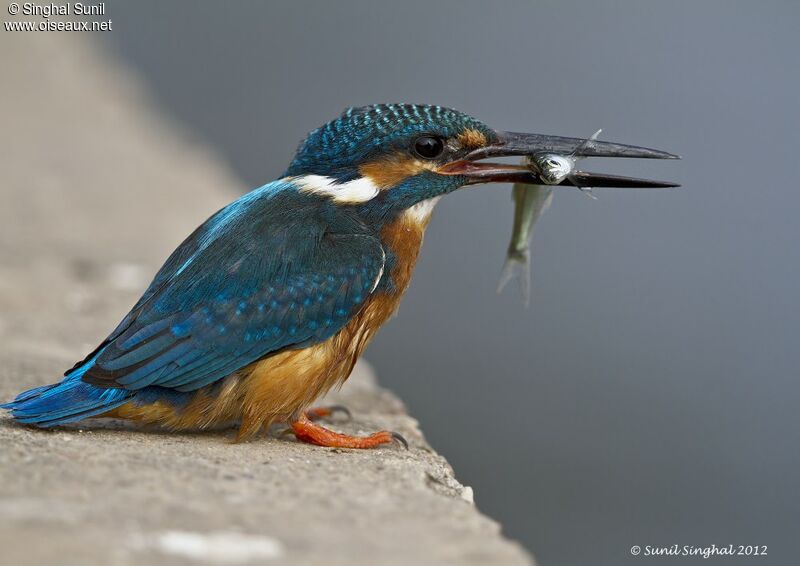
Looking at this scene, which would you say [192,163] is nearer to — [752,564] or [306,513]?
[752,564]

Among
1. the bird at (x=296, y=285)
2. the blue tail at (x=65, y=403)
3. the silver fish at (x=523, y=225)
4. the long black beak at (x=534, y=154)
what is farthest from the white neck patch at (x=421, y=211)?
the blue tail at (x=65, y=403)

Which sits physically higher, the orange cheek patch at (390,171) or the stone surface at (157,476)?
the orange cheek patch at (390,171)

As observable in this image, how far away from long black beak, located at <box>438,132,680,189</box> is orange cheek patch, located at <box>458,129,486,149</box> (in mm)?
22

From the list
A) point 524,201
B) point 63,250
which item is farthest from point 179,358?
point 63,250

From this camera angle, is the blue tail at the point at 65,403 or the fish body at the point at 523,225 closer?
the blue tail at the point at 65,403

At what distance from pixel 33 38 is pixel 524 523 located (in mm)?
9023

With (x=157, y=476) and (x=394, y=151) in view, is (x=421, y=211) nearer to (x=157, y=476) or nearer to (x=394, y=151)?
(x=394, y=151)

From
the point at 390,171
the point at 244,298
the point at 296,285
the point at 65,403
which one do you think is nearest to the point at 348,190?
the point at 390,171

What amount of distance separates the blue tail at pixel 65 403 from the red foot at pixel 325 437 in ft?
1.86

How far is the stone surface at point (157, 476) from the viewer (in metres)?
2.36

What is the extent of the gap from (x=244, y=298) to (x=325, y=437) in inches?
21.2

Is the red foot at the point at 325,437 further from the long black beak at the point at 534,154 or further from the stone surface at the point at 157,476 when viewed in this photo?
the long black beak at the point at 534,154

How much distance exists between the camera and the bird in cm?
356

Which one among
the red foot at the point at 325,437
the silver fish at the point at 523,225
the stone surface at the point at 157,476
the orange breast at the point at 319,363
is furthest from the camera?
the silver fish at the point at 523,225
